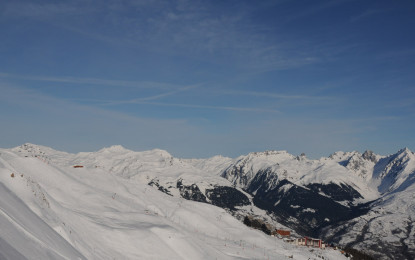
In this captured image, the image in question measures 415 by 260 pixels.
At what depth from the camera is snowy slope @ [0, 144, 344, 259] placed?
18609 millimetres

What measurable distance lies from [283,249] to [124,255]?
3632 cm

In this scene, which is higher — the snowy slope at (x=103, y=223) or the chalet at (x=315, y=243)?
the chalet at (x=315, y=243)

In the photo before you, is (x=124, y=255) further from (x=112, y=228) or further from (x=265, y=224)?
(x=265, y=224)

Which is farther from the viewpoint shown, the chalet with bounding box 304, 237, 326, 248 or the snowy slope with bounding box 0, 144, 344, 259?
the chalet with bounding box 304, 237, 326, 248

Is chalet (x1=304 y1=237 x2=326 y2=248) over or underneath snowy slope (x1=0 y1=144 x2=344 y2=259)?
over

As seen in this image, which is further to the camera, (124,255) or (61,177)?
(61,177)

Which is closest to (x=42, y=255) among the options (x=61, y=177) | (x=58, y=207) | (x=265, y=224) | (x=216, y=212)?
(x=58, y=207)

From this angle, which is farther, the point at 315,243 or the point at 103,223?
the point at 315,243

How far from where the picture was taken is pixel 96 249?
30.2 metres

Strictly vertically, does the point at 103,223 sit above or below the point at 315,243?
below

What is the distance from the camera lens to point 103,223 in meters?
38.8

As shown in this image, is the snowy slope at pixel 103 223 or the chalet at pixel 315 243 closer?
the snowy slope at pixel 103 223

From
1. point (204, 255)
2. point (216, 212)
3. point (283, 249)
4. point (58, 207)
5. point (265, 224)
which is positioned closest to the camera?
point (58, 207)

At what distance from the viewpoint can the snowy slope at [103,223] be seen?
18.6 metres
